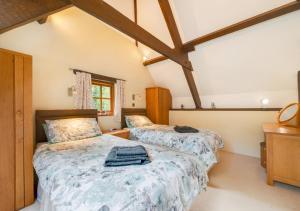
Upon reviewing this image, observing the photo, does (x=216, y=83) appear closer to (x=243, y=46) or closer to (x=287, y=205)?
(x=243, y=46)

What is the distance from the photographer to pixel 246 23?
2.73 metres

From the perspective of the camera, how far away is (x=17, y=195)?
1.81 metres

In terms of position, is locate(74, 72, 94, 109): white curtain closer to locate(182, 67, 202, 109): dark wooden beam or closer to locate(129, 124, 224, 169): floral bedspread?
locate(129, 124, 224, 169): floral bedspread

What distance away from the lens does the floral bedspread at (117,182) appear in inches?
36.7

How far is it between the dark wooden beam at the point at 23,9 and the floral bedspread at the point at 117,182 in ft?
5.13

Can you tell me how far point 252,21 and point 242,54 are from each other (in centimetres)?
70

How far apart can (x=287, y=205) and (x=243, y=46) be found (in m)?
2.79

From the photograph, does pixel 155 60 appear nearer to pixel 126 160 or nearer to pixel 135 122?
pixel 135 122

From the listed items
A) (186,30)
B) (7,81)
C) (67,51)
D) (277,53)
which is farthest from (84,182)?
(277,53)

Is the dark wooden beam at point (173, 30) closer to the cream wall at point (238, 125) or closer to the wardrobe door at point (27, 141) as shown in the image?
the cream wall at point (238, 125)

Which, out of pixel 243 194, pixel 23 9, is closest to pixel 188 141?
pixel 243 194

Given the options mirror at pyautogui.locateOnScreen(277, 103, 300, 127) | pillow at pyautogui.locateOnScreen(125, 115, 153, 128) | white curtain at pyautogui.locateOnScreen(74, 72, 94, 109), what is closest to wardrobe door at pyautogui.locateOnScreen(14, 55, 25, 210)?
white curtain at pyautogui.locateOnScreen(74, 72, 94, 109)

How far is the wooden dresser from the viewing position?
2.11 metres

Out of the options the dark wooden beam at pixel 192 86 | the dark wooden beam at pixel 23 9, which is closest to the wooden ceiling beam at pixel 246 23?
the dark wooden beam at pixel 192 86
